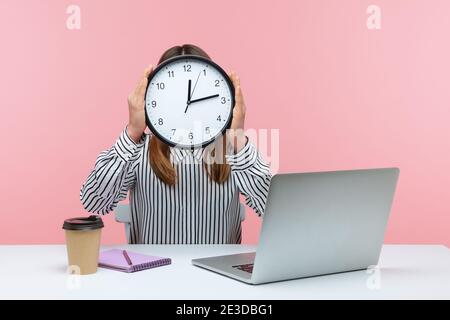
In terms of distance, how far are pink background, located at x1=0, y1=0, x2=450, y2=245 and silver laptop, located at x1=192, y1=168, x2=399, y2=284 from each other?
5.10ft

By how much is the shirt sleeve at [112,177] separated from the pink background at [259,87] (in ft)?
3.06

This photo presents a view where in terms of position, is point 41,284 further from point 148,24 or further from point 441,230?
point 441,230

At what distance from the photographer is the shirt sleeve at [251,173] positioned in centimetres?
178

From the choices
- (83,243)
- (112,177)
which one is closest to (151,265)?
(83,243)

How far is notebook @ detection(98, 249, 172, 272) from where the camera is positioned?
53.9 inches

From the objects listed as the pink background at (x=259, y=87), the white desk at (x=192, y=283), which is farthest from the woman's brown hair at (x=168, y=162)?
the pink background at (x=259, y=87)

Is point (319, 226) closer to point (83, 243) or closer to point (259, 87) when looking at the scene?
point (83, 243)

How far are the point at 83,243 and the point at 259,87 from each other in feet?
5.64

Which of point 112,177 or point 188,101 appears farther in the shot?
point 112,177

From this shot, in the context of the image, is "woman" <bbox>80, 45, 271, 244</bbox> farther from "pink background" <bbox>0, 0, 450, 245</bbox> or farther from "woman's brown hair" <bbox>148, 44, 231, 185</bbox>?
"pink background" <bbox>0, 0, 450, 245</bbox>

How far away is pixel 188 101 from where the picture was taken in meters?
1.59

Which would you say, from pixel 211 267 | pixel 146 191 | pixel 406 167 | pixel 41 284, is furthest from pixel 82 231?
pixel 406 167

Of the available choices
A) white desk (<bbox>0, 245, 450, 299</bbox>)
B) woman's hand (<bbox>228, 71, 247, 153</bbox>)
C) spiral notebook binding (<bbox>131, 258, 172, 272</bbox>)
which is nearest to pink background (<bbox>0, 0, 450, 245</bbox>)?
woman's hand (<bbox>228, 71, 247, 153</bbox>)

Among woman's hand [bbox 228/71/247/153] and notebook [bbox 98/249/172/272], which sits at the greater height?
woman's hand [bbox 228/71/247/153]
